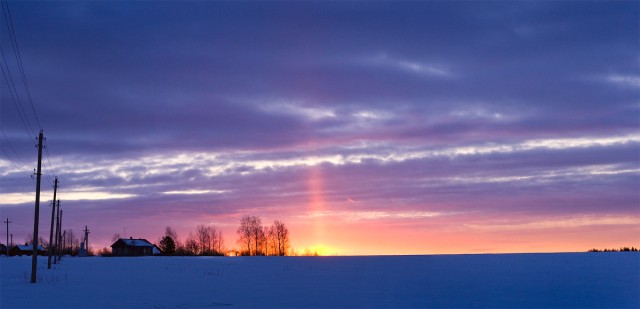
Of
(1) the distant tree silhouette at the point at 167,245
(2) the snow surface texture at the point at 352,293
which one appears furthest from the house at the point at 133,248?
(2) the snow surface texture at the point at 352,293

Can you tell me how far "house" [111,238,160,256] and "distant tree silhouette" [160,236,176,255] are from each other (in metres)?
3.56

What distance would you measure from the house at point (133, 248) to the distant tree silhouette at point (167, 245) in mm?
3558

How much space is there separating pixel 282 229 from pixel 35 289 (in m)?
135

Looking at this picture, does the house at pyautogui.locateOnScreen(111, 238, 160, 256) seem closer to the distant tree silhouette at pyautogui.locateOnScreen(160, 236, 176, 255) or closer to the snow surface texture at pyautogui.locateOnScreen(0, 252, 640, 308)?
the distant tree silhouette at pyautogui.locateOnScreen(160, 236, 176, 255)

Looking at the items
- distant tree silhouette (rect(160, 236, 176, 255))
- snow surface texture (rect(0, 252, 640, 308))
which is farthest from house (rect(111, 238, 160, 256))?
snow surface texture (rect(0, 252, 640, 308))

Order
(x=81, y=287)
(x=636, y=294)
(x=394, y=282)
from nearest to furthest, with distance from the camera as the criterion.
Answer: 1. (x=636, y=294)
2. (x=81, y=287)
3. (x=394, y=282)

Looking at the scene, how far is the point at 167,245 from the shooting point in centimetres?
17738

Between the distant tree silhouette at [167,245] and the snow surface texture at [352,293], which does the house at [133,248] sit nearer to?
the distant tree silhouette at [167,245]

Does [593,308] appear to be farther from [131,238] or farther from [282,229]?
[131,238]

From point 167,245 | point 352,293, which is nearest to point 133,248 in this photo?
point 167,245

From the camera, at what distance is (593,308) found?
25.5 metres

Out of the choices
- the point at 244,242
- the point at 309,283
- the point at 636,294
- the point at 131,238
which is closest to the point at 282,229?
the point at 244,242

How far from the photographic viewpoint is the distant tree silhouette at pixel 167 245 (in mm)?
176188

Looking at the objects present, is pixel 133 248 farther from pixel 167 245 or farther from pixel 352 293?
pixel 352 293
